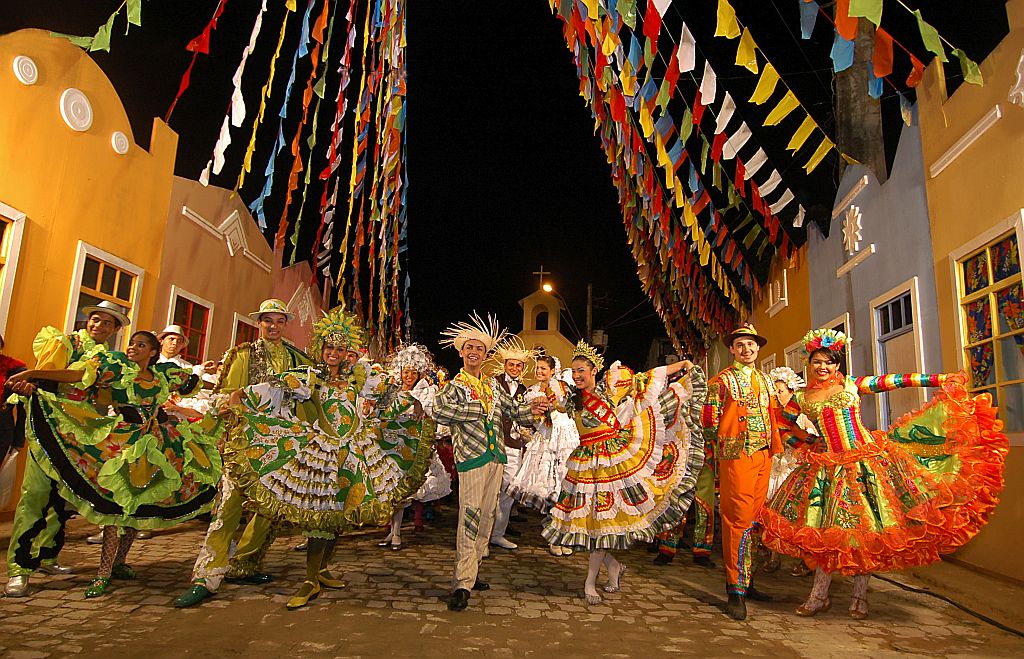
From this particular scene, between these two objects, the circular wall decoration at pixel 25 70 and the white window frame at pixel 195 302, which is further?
the white window frame at pixel 195 302

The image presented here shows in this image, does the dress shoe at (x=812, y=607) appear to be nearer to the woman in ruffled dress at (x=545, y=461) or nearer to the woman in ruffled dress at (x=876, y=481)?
the woman in ruffled dress at (x=876, y=481)

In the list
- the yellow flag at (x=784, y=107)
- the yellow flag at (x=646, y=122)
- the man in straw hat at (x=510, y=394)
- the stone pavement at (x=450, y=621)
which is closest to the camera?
the stone pavement at (x=450, y=621)

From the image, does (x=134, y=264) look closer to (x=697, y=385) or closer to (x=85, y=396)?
(x=85, y=396)

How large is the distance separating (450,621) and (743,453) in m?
2.37

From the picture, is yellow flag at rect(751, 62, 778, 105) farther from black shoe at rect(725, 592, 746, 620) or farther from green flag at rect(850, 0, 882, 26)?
black shoe at rect(725, 592, 746, 620)

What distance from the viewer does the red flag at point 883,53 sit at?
435 centimetres

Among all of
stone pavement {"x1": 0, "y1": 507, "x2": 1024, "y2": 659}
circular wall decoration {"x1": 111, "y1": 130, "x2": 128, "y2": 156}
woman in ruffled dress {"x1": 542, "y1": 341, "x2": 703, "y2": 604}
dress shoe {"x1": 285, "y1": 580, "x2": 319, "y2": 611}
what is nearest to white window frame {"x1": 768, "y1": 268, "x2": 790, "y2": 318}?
stone pavement {"x1": 0, "y1": 507, "x2": 1024, "y2": 659}

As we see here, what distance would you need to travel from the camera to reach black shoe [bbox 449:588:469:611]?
4016 mm

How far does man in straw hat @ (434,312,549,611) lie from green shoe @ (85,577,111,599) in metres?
2.31

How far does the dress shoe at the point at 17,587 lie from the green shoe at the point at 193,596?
0.98m

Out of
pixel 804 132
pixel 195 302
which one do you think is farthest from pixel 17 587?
pixel 804 132

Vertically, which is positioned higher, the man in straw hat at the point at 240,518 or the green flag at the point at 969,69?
the green flag at the point at 969,69

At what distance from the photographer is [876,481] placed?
13.6 ft

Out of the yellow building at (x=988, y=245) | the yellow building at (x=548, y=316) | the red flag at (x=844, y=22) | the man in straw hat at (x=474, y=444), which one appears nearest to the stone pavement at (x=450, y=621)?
the man in straw hat at (x=474, y=444)
